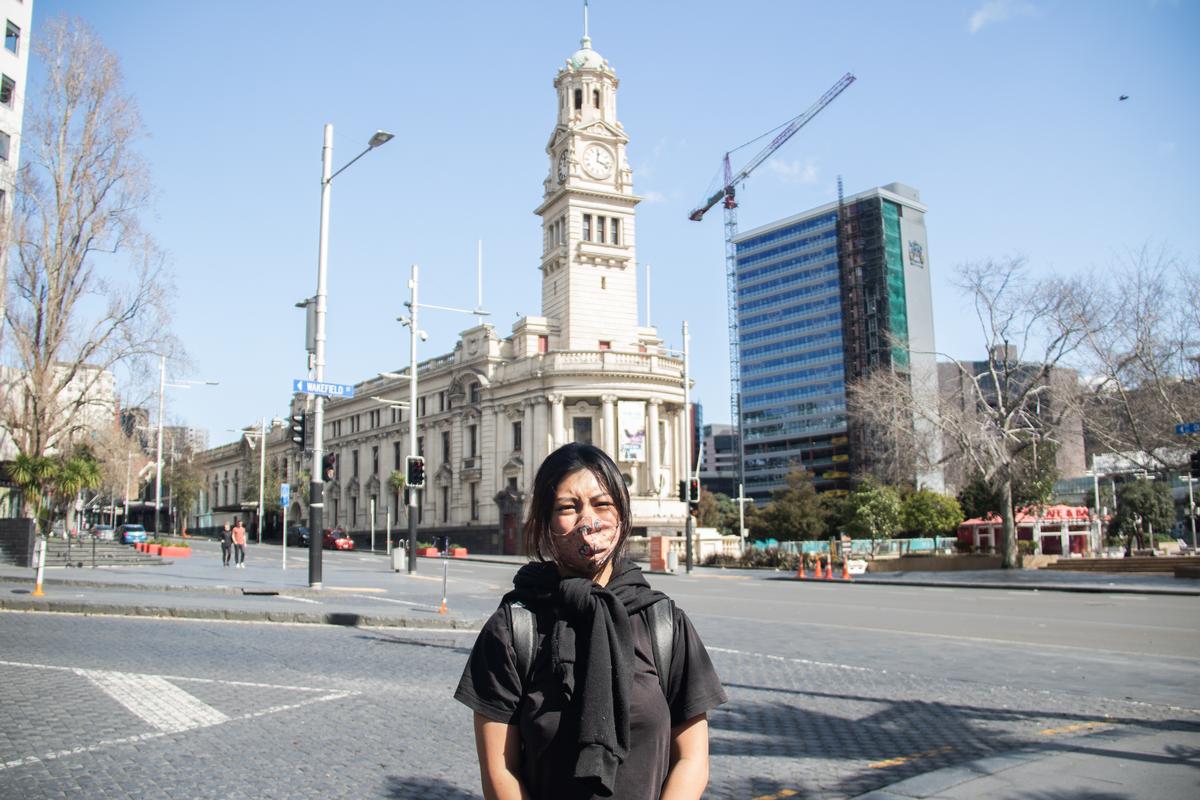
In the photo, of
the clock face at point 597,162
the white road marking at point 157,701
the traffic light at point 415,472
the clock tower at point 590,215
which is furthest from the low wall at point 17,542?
the clock face at point 597,162

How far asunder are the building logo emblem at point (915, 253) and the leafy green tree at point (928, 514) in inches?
3347

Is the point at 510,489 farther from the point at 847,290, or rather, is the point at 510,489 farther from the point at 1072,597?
the point at 847,290

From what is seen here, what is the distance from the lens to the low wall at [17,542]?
2616cm

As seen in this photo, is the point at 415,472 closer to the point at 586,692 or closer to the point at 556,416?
the point at 586,692

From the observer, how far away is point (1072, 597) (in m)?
23.6

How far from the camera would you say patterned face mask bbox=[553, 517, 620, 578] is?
8.43ft

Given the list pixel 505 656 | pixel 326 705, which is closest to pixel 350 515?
pixel 326 705

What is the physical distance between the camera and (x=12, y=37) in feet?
130

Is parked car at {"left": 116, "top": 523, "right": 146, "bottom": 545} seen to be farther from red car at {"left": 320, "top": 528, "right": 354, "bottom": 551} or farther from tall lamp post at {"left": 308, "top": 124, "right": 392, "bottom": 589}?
tall lamp post at {"left": 308, "top": 124, "right": 392, "bottom": 589}

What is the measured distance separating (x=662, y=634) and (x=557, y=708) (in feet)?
1.17

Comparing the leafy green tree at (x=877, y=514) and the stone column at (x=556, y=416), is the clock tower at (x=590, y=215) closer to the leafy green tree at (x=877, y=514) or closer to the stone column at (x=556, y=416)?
the stone column at (x=556, y=416)

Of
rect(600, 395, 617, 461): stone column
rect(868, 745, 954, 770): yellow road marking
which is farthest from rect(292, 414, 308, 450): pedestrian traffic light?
rect(600, 395, 617, 461): stone column

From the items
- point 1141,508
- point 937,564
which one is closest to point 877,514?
point 937,564

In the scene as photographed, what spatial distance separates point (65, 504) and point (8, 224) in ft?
30.4
